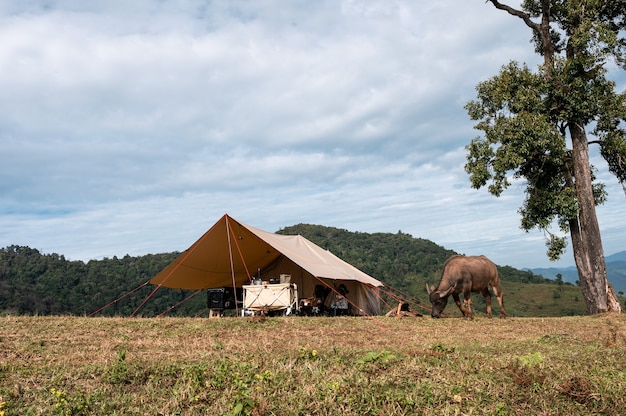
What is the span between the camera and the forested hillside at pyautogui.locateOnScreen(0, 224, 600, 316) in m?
31.0

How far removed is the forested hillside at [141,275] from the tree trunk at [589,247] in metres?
9.97

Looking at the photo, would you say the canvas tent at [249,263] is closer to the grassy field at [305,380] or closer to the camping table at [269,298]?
the camping table at [269,298]

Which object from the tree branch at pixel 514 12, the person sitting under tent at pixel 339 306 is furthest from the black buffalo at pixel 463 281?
the tree branch at pixel 514 12

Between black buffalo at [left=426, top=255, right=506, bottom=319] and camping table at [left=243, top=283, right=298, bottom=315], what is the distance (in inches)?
165

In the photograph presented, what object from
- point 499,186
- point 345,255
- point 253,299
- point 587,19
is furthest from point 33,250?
point 587,19

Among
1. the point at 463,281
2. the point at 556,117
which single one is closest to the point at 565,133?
the point at 556,117

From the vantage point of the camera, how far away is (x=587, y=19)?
1562 centimetres

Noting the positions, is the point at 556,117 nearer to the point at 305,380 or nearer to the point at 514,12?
the point at 514,12

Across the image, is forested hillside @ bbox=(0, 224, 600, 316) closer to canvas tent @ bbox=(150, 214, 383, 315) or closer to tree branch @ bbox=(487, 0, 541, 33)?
canvas tent @ bbox=(150, 214, 383, 315)

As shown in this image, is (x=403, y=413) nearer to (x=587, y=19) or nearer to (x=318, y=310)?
(x=318, y=310)

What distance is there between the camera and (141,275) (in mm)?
40938

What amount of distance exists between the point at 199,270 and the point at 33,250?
37632 mm

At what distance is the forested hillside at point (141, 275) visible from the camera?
31.0 m

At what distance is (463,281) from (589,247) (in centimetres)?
527
